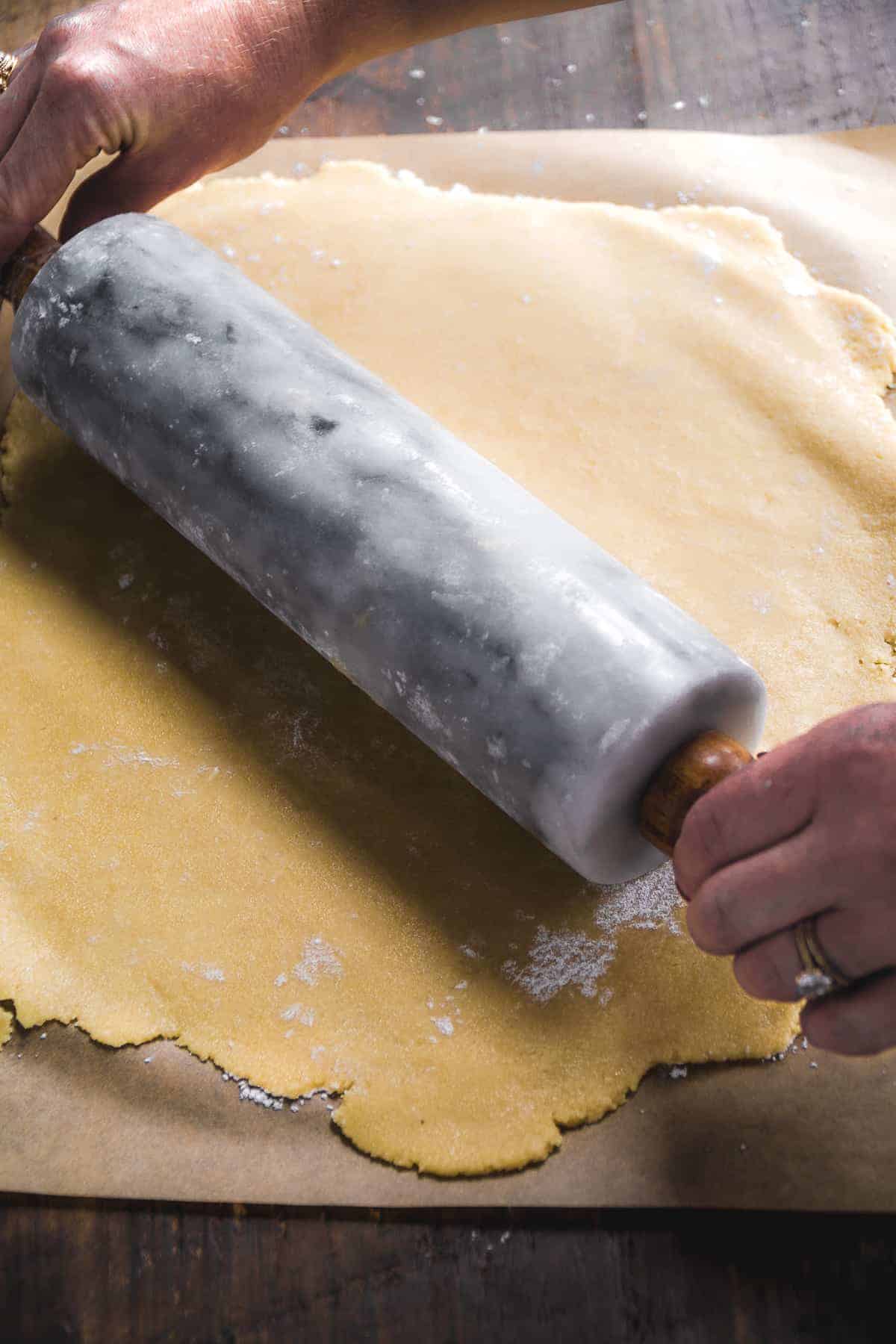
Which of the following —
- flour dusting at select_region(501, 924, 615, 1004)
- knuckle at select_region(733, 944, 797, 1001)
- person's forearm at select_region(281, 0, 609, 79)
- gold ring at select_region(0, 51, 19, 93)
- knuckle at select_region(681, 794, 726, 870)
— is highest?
person's forearm at select_region(281, 0, 609, 79)

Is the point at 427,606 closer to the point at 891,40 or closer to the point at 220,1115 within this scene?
the point at 220,1115

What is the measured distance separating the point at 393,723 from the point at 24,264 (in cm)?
94

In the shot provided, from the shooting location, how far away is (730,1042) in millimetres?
1291

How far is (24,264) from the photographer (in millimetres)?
1728

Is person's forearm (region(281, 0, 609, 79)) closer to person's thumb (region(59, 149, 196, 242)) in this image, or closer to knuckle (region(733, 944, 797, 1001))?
person's thumb (region(59, 149, 196, 242))

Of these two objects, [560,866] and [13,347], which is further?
[13,347]

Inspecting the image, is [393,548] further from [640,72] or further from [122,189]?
[640,72]

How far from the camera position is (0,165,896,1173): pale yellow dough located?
1310mm

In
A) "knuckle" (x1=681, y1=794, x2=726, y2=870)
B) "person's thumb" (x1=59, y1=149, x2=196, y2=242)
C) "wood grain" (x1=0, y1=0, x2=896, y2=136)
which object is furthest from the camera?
"wood grain" (x1=0, y1=0, x2=896, y2=136)

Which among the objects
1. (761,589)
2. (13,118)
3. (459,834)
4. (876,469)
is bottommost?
(459,834)

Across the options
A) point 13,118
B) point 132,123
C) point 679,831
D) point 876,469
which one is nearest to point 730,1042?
point 679,831

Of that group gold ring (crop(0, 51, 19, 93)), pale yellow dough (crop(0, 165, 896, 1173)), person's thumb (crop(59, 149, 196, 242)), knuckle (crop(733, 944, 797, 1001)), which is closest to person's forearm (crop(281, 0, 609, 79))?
pale yellow dough (crop(0, 165, 896, 1173))

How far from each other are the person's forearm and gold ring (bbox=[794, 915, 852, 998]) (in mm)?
1651

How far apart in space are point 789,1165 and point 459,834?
54 cm
